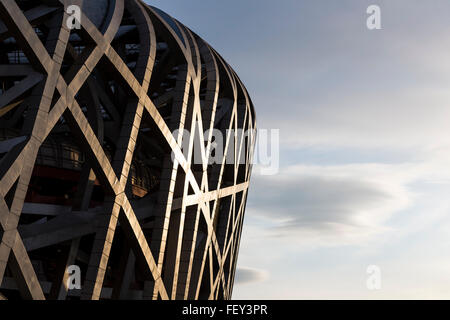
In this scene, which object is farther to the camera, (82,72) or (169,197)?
(169,197)

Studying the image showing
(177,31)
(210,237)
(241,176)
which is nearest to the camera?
(177,31)

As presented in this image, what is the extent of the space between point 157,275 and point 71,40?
52.5 feet

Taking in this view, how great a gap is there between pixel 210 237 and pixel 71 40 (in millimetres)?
14557

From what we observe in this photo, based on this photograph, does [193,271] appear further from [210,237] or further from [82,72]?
[82,72]

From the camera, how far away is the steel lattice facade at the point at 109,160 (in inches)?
706

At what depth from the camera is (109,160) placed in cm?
2475

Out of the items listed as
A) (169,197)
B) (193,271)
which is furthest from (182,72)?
(193,271)

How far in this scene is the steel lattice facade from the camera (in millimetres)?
17938

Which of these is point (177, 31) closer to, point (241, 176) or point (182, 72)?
point (182, 72)
